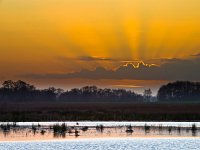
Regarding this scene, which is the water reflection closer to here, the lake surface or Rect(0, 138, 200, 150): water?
the lake surface

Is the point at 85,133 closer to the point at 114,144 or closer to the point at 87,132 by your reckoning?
the point at 87,132

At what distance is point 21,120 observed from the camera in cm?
6475

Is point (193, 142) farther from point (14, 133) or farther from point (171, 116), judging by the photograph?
point (171, 116)

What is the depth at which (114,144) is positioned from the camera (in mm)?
41844

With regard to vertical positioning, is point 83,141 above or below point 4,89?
below

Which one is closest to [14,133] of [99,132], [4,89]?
[99,132]

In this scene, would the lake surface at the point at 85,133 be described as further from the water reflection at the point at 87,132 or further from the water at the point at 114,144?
the water at the point at 114,144

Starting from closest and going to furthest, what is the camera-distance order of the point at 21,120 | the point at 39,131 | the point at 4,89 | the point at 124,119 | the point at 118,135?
the point at 118,135, the point at 39,131, the point at 21,120, the point at 124,119, the point at 4,89


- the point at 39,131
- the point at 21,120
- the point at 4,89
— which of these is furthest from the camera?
the point at 4,89

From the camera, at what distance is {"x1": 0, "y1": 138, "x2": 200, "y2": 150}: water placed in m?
40.0

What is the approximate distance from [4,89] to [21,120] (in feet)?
341

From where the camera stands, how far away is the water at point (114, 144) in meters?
40.0

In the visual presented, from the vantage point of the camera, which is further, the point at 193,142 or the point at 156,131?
the point at 156,131

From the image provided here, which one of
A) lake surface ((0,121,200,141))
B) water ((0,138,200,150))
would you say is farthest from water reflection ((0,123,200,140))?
water ((0,138,200,150))
